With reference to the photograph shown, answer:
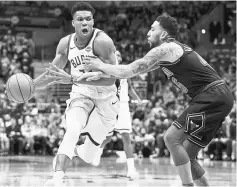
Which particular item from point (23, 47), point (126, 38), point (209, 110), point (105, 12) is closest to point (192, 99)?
point (209, 110)

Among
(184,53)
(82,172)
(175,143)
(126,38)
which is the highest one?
(126,38)

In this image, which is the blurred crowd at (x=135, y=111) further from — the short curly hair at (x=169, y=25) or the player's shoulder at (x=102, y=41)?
the short curly hair at (x=169, y=25)

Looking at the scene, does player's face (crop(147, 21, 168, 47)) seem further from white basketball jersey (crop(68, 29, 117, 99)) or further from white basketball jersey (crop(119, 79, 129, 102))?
Answer: white basketball jersey (crop(119, 79, 129, 102))

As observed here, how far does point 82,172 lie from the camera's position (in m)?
11.1

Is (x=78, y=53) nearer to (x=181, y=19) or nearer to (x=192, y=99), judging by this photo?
(x=192, y=99)

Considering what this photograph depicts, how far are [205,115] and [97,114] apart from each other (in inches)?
71.9

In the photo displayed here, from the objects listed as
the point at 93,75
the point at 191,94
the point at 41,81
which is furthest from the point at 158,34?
the point at 41,81

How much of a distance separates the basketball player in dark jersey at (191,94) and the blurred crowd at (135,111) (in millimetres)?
10116

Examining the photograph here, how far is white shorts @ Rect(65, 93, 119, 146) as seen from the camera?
24.4 ft

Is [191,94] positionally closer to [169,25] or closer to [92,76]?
[169,25]

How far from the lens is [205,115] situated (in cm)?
621

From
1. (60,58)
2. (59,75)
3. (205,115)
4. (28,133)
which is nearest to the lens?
(205,115)

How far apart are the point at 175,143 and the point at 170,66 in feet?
2.76

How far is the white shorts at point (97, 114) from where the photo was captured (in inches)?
293
